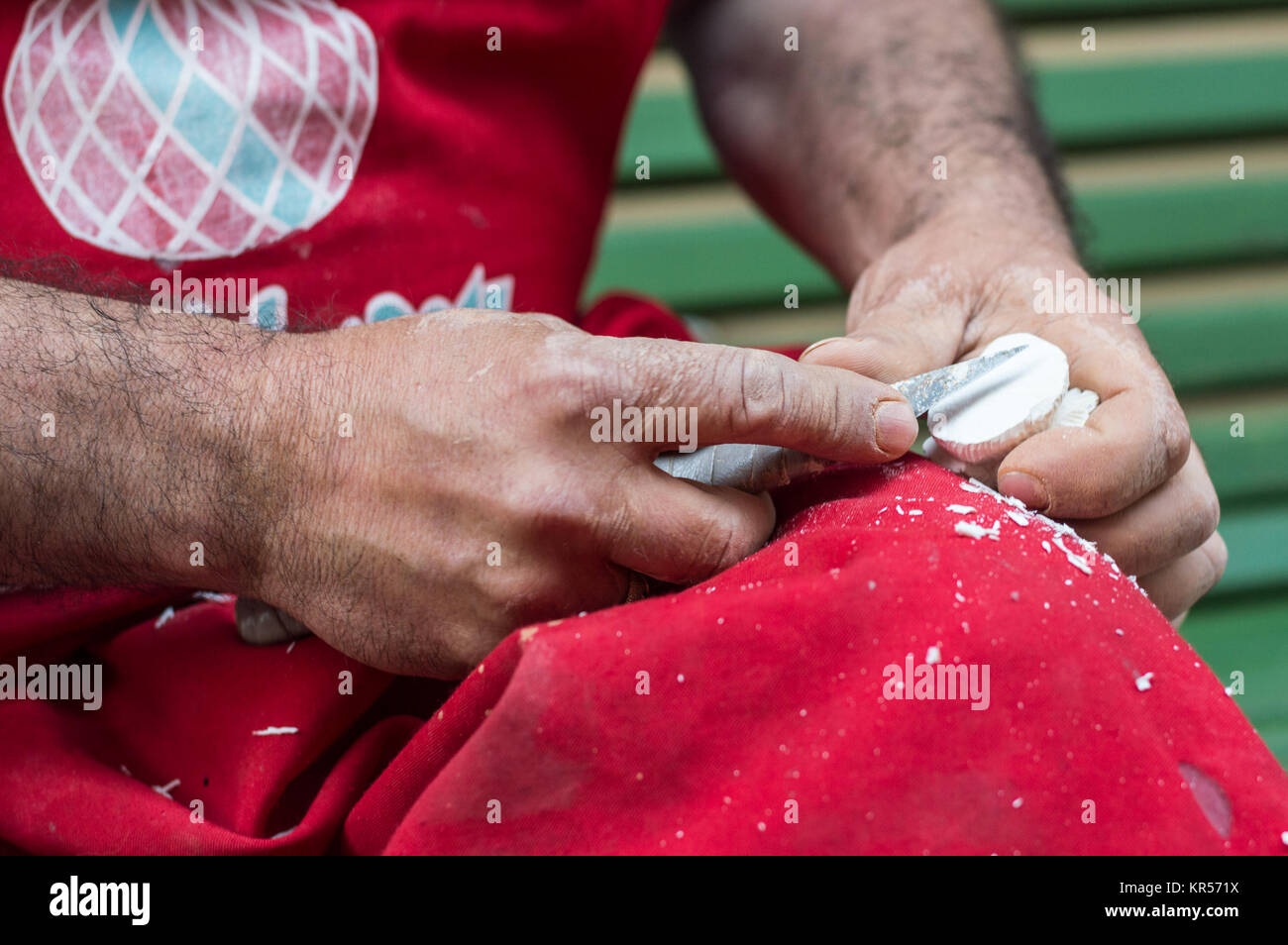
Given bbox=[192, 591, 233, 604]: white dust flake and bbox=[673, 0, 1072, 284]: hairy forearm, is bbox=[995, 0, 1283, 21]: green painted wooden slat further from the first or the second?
bbox=[192, 591, 233, 604]: white dust flake

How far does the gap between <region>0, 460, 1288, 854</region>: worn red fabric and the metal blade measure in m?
0.16

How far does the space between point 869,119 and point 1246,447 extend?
58.4 inches

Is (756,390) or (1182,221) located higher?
(1182,221)

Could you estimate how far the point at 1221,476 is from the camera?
237cm

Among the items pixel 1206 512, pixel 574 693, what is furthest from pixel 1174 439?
pixel 574 693

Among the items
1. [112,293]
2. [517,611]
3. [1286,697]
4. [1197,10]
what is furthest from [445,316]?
[1286,697]

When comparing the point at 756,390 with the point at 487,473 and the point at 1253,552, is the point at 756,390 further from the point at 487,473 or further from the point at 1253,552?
the point at 1253,552

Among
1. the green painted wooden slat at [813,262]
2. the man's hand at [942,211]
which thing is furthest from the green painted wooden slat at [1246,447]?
the man's hand at [942,211]

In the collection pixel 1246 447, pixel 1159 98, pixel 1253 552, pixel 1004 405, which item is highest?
pixel 1159 98

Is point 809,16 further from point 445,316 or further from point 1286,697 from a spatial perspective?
point 1286,697

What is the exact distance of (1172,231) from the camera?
7.52ft

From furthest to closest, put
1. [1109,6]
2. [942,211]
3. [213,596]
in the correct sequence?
[1109,6] → [942,211] → [213,596]

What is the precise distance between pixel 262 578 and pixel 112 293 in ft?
1.16
